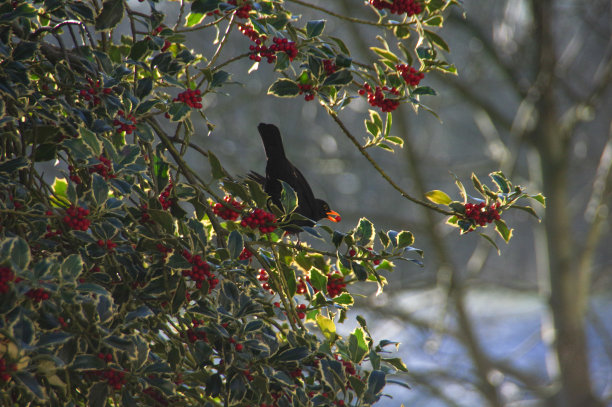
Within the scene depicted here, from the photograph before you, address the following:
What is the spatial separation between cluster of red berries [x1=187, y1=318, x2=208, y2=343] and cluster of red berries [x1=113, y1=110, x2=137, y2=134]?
33cm

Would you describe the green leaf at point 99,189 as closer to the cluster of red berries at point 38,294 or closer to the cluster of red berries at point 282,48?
the cluster of red berries at point 38,294

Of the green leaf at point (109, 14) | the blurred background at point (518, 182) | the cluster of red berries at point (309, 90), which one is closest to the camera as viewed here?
the green leaf at point (109, 14)

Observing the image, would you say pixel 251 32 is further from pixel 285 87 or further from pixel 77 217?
pixel 77 217

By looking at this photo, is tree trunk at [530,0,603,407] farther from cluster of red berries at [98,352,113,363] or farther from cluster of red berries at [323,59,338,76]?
cluster of red berries at [98,352,113,363]

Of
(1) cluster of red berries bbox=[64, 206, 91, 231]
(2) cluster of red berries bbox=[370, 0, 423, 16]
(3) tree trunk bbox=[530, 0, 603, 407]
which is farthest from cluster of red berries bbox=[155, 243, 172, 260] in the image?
Result: (3) tree trunk bbox=[530, 0, 603, 407]

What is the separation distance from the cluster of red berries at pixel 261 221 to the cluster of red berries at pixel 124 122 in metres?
0.24

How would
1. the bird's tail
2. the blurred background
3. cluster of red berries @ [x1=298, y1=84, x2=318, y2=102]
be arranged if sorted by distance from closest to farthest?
cluster of red berries @ [x1=298, y1=84, x2=318, y2=102] → the bird's tail → the blurred background

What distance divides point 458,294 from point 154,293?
3.30 meters

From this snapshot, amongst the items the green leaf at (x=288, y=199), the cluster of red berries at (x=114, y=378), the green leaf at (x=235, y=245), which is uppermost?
the green leaf at (x=288, y=199)

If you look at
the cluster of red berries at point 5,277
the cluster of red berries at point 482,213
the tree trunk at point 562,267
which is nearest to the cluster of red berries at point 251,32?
the cluster of red berries at point 482,213

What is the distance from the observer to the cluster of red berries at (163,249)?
0.93m

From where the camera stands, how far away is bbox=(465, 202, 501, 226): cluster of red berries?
97cm

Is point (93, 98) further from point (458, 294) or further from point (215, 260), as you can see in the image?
point (458, 294)

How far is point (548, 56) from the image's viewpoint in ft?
10.9
